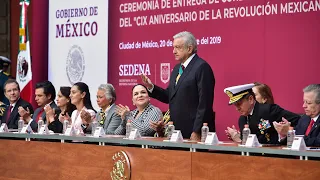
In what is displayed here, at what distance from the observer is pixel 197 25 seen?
812cm

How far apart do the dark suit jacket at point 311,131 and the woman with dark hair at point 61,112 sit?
2.25 meters

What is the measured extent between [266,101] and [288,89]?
1.12 metres

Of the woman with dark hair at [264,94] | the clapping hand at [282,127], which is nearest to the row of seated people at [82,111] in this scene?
the woman with dark hair at [264,94]

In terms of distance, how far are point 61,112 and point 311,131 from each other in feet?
9.80

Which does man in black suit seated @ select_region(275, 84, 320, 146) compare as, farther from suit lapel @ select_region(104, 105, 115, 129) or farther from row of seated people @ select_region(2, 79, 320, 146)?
suit lapel @ select_region(104, 105, 115, 129)

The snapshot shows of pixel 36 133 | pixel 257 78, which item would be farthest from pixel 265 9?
pixel 36 133

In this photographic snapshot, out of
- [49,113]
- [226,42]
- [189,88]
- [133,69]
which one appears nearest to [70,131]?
[49,113]

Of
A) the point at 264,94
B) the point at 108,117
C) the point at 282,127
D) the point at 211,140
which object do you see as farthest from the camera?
the point at 108,117

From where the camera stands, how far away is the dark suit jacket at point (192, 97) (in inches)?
232

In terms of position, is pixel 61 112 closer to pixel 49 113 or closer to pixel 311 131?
pixel 49 113

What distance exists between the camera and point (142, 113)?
6.42 meters

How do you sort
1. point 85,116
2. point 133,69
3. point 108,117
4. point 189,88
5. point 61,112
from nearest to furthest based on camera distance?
point 189,88, point 85,116, point 108,117, point 61,112, point 133,69

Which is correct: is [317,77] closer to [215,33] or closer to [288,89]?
[288,89]

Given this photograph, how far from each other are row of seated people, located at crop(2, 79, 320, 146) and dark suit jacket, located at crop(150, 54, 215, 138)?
0.19 metres
